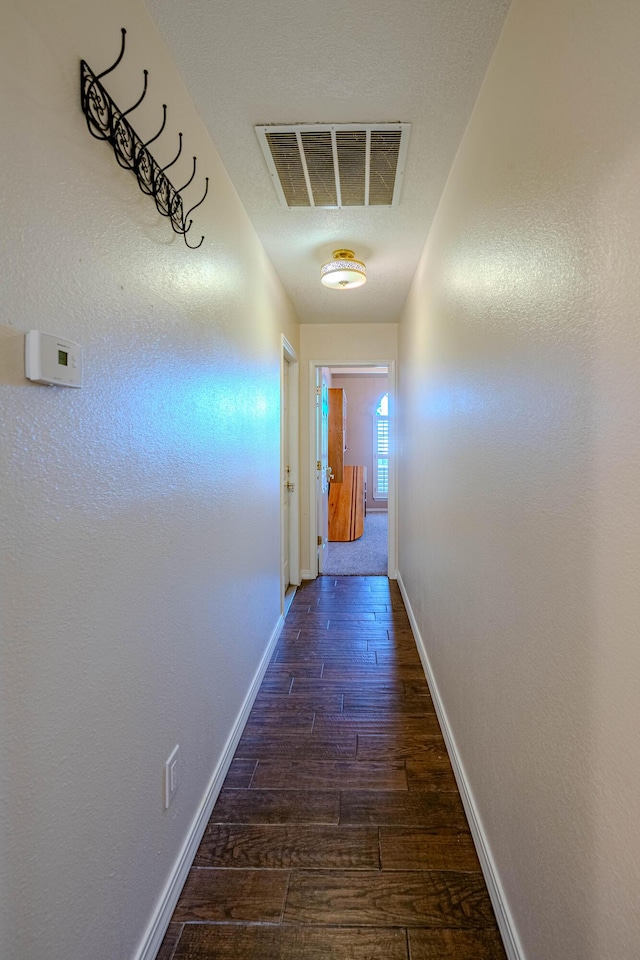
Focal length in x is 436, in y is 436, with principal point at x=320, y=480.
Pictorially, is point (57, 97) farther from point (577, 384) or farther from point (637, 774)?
point (637, 774)

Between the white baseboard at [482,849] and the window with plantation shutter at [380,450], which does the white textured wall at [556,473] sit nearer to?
the white baseboard at [482,849]

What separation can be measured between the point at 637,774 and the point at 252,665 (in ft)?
6.20

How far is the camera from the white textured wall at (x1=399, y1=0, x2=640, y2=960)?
0.68 m

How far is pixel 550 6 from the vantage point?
909mm

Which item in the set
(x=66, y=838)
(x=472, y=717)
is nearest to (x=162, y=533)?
(x=66, y=838)

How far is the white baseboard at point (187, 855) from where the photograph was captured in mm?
1113

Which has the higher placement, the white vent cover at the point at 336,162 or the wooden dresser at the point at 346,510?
the white vent cover at the point at 336,162

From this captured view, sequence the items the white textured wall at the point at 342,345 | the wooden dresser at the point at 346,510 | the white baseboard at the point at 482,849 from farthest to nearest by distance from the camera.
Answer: the wooden dresser at the point at 346,510 < the white textured wall at the point at 342,345 < the white baseboard at the point at 482,849

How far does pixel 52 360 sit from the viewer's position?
2.48 ft

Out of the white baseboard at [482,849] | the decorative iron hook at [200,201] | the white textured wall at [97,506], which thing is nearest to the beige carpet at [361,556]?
the white baseboard at [482,849]

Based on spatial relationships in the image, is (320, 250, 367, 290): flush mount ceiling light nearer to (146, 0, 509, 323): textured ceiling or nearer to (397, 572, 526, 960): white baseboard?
(146, 0, 509, 323): textured ceiling

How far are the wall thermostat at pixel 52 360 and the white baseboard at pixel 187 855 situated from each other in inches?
53.0

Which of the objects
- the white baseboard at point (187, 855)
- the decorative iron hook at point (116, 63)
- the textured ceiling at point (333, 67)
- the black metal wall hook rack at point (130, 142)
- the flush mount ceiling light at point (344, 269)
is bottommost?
the white baseboard at point (187, 855)

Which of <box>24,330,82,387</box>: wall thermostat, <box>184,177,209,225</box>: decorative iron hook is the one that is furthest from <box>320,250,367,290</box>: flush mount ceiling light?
<box>24,330,82,387</box>: wall thermostat
